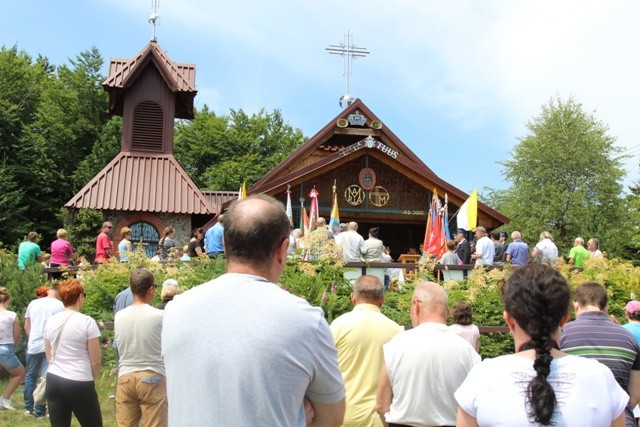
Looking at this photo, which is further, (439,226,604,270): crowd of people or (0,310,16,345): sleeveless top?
(439,226,604,270): crowd of people

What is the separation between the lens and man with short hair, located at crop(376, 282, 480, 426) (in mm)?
4273

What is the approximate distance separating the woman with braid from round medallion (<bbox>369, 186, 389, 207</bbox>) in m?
20.1

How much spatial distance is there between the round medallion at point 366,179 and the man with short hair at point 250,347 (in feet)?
66.3

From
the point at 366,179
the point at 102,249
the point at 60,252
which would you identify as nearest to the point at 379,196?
the point at 366,179

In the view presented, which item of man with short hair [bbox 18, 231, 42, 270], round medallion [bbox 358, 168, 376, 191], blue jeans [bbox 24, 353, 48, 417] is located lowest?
blue jeans [bbox 24, 353, 48, 417]

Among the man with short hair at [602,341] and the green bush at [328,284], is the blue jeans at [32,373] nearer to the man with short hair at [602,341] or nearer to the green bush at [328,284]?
the green bush at [328,284]

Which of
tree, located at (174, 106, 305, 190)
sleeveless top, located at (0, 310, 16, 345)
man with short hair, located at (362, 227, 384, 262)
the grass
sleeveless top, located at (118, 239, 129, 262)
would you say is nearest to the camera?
the grass

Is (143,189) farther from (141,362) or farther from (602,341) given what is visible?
(602,341)

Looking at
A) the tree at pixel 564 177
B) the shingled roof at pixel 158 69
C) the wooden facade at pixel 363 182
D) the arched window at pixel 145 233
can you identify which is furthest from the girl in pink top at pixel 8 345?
the tree at pixel 564 177

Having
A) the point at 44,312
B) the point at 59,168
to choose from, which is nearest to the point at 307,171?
the point at 44,312

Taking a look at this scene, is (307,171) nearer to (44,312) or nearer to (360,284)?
(44,312)

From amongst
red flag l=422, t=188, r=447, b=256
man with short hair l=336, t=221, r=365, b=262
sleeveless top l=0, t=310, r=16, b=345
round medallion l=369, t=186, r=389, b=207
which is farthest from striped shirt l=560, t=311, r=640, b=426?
round medallion l=369, t=186, r=389, b=207

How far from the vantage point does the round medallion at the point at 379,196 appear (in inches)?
900

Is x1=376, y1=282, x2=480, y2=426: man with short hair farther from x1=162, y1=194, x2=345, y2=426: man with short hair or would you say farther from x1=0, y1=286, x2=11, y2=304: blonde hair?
x1=0, y1=286, x2=11, y2=304: blonde hair
